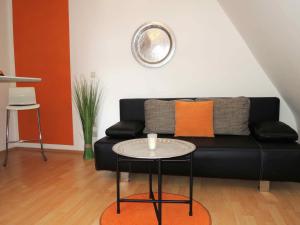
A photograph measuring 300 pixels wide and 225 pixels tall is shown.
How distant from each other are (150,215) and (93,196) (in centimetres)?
62

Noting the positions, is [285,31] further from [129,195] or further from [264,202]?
[129,195]

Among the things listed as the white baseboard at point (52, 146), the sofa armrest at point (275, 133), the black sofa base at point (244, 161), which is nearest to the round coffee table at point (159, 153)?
the black sofa base at point (244, 161)

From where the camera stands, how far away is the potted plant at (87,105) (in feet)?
10.8

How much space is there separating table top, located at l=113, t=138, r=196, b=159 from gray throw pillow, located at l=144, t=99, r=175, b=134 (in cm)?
83

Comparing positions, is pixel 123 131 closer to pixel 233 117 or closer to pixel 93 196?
pixel 93 196

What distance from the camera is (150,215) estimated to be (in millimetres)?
1913

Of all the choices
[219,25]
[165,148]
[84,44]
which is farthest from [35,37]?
[165,148]

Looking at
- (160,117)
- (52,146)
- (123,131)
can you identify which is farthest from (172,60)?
(52,146)

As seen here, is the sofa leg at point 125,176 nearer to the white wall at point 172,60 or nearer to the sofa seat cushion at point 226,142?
the sofa seat cushion at point 226,142

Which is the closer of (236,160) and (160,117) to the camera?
(236,160)

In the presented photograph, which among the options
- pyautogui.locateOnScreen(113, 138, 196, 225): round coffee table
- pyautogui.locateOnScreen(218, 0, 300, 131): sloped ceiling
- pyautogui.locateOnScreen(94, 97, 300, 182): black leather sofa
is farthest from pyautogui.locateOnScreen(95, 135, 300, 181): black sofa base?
pyautogui.locateOnScreen(218, 0, 300, 131): sloped ceiling

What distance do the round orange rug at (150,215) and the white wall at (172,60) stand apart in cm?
161

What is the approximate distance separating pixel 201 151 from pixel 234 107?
779 millimetres

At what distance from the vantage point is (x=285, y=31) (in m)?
1.78
